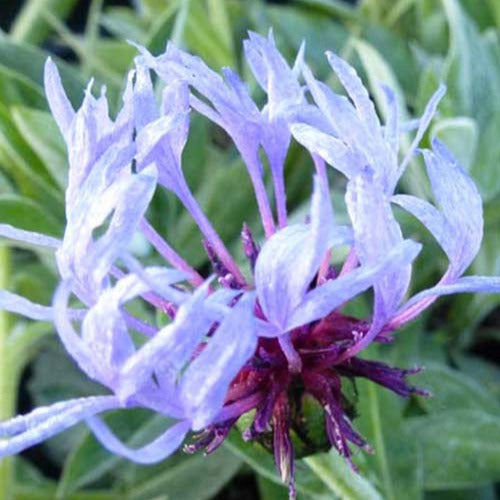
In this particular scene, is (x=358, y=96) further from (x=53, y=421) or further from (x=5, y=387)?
(x=5, y=387)

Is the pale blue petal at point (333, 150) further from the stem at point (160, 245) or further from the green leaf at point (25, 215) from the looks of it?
the green leaf at point (25, 215)

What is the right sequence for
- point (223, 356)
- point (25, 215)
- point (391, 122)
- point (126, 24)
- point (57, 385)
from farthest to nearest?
point (126, 24) < point (57, 385) < point (25, 215) < point (391, 122) < point (223, 356)

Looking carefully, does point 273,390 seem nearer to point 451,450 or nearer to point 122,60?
point 451,450

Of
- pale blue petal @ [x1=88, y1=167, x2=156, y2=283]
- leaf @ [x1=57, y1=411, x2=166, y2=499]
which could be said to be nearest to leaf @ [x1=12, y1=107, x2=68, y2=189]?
leaf @ [x1=57, y1=411, x2=166, y2=499]

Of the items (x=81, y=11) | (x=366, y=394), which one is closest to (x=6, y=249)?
(x=366, y=394)

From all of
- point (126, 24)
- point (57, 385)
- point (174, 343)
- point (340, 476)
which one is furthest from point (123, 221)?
point (126, 24)

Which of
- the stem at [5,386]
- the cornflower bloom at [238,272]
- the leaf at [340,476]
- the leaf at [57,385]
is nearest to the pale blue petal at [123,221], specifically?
the cornflower bloom at [238,272]

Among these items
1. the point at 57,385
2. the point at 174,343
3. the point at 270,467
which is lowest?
the point at 57,385

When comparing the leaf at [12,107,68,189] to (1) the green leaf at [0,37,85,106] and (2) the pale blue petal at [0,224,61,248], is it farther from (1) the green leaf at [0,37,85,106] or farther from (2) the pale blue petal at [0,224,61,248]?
(2) the pale blue petal at [0,224,61,248]
